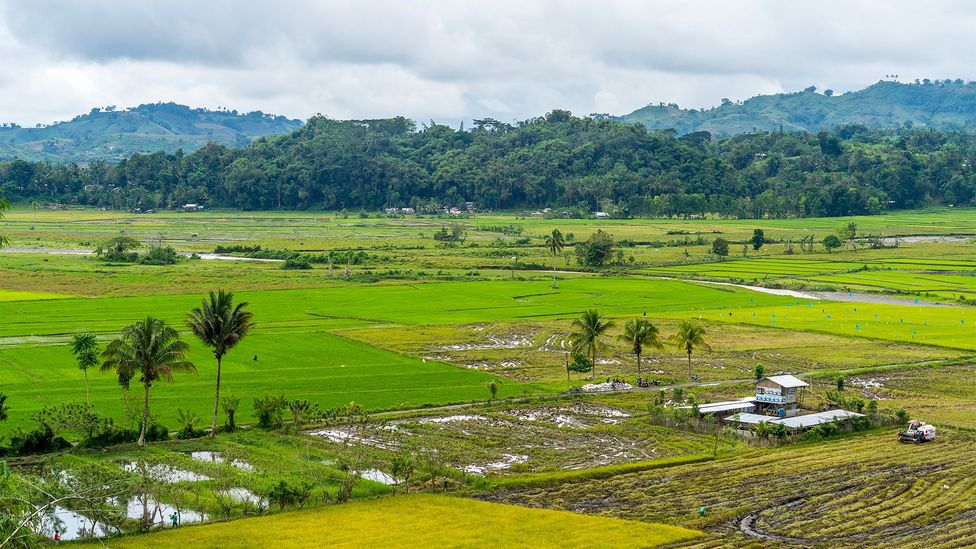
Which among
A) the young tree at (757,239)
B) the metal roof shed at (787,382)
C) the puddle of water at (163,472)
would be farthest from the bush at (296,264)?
the puddle of water at (163,472)

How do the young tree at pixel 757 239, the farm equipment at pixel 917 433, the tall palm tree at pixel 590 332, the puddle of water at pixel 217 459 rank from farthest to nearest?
the young tree at pixel 757 239 < the tall palm tree at pixel 590 332 < the farm equipment at pixel 917 433 < the puddle of water at pixel 217 459

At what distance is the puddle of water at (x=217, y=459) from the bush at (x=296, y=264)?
61.4 meters

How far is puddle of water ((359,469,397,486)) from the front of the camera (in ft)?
105

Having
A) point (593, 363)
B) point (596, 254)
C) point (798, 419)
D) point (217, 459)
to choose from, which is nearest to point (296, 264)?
point (596, 254)

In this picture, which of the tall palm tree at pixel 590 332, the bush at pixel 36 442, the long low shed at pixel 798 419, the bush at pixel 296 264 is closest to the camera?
the bush at pixel 36 442

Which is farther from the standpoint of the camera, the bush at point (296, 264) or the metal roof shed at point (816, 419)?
the bush at point (296, 264)

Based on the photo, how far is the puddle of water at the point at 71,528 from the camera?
86.8 ft

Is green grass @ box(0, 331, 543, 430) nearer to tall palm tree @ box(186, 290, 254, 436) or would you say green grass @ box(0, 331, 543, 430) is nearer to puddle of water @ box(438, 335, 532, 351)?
tall palm tree @ box(186, 290, 254, 436)

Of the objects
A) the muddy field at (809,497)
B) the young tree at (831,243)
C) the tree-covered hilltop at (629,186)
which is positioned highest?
the tree-covered hilltop at (629,186)

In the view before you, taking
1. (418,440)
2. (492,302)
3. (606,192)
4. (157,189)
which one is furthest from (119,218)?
(418,440)

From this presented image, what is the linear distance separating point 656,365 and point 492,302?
898 inches

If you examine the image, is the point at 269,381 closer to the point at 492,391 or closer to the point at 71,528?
the point at 492,391

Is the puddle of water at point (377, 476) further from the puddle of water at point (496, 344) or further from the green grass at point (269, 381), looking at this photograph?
the puddle of water at point (496, 344)

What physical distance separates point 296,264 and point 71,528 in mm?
68749
